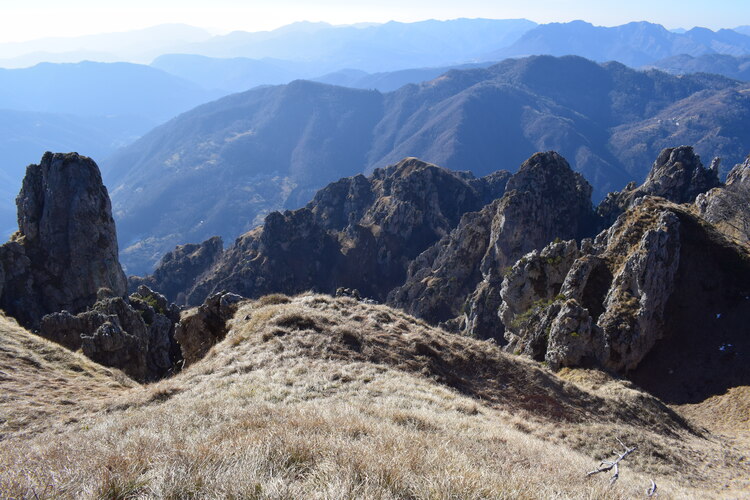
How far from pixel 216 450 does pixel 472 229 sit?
77914 mm

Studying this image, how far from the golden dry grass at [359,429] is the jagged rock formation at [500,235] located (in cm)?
4635

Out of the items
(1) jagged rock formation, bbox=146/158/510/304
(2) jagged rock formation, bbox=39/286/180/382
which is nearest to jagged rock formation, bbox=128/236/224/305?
(1) jagged rock formation, bbox=146/158/510/304

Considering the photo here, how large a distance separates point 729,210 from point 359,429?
58258 mm

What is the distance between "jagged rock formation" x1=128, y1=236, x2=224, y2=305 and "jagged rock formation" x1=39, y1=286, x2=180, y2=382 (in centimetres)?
8140

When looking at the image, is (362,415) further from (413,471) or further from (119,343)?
(119,343)

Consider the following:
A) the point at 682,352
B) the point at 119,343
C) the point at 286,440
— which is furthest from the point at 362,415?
the point at 682,352

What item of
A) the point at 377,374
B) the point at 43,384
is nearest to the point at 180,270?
the point at 43,384

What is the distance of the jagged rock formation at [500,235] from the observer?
72.4 m

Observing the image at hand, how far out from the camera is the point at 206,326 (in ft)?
78.2

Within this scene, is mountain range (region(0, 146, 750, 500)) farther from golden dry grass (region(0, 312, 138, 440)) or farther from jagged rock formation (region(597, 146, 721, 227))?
jagged rock formation (region(597, 146, 721, 227))

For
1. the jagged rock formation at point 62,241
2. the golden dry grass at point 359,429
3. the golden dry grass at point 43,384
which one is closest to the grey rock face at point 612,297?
the golden dry grass at point 359,429

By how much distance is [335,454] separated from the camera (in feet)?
21.7

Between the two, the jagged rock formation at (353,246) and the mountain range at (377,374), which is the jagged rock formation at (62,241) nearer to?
the mountain range at (377,374)

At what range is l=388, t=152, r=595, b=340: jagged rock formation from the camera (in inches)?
2849
